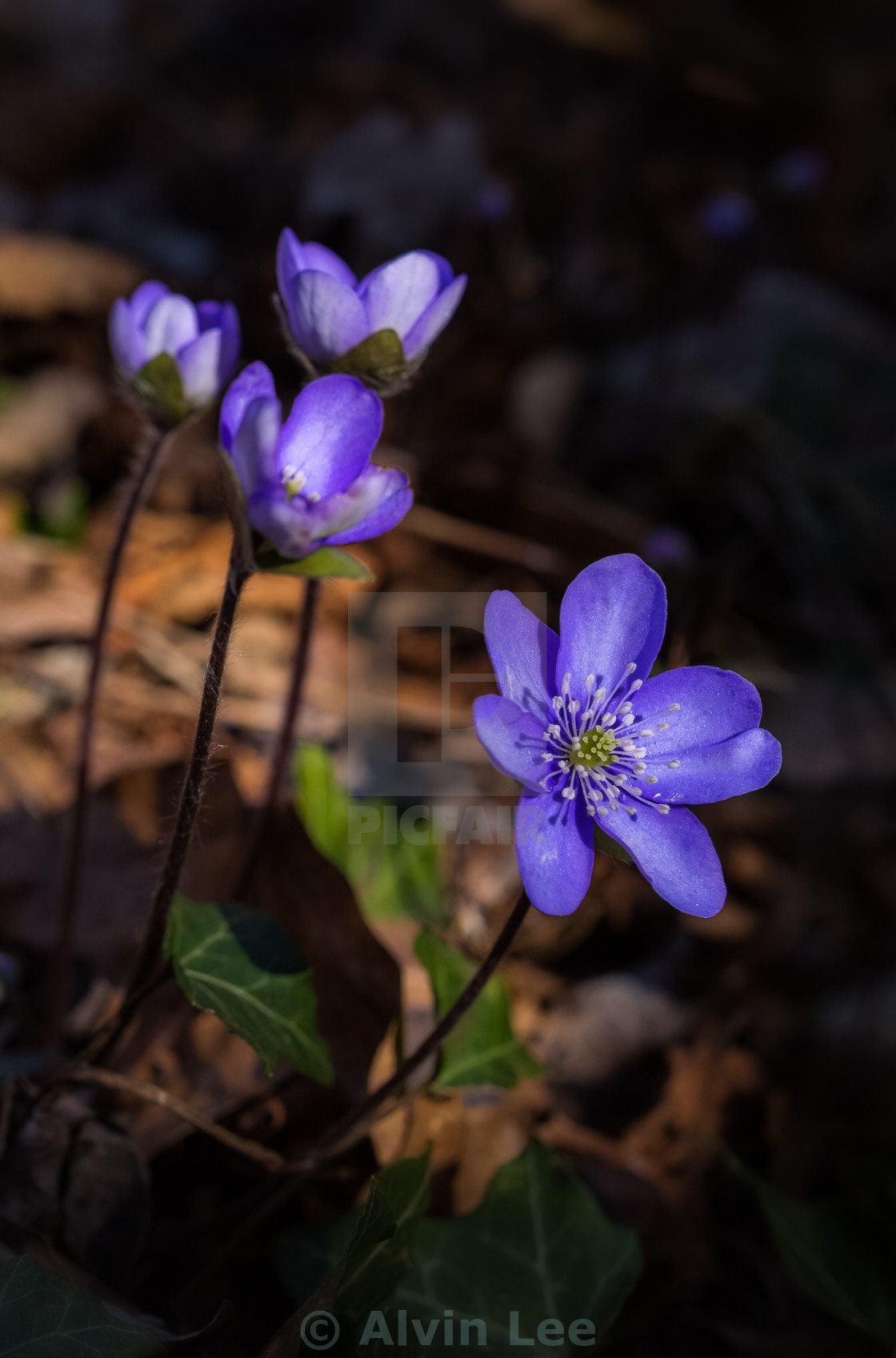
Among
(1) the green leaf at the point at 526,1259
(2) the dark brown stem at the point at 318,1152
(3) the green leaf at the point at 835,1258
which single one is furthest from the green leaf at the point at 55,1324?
(3) the green leaf at the point at 835,1258

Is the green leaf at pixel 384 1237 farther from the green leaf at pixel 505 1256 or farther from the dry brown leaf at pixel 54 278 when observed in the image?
the dry brown leaf at pixel 54 278

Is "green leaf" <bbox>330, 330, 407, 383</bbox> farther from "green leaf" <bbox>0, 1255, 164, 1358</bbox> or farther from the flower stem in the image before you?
"green leaf" <bbox>0, 1255, 164, 1358</bbox>

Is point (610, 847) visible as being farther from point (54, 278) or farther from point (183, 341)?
point (54, 278)

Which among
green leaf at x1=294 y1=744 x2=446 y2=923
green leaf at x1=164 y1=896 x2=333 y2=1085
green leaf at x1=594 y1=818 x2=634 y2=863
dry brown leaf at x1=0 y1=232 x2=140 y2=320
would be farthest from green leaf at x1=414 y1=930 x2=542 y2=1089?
dry brown leaf at x1=0 y1=232 x2=140 y2=320

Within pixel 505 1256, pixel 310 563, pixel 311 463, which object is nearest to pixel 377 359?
pixel 311 463

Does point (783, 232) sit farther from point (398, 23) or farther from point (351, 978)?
point (351, 978)

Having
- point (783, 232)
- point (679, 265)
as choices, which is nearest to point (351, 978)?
point (679, 265)
